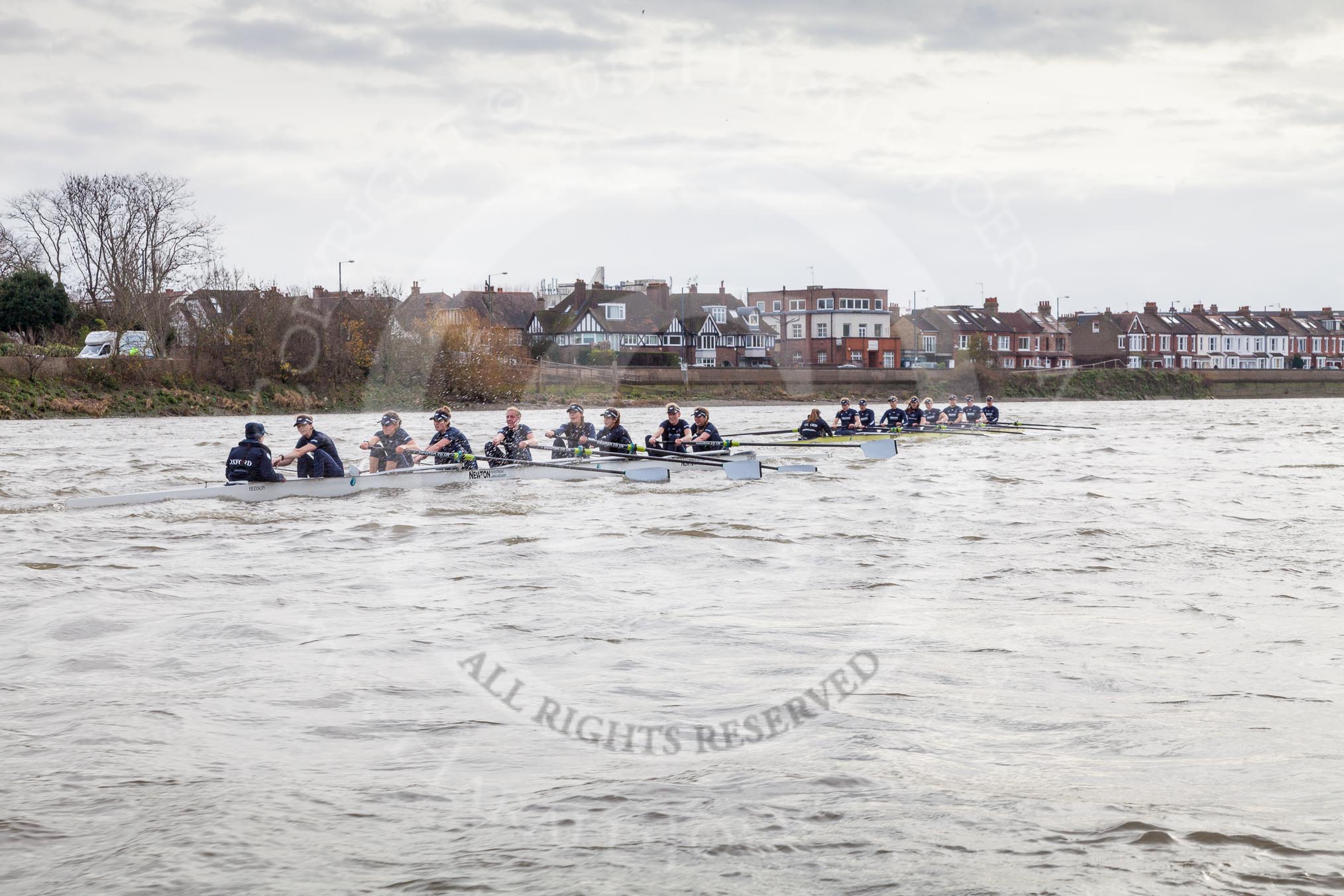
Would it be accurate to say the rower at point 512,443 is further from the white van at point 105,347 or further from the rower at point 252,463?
the white van at point 105,347

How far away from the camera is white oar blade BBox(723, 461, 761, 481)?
21.9 m

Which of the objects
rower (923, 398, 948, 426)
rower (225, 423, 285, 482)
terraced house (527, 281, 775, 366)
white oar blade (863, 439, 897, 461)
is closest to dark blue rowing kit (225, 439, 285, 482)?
rower (225, 423, 285, 482)

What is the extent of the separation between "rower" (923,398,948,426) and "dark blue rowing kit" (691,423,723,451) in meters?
12.1

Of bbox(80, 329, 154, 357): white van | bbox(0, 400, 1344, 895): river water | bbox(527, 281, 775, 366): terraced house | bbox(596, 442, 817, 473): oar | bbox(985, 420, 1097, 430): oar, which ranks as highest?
bbox(527, 281, 775, 366): terraced house

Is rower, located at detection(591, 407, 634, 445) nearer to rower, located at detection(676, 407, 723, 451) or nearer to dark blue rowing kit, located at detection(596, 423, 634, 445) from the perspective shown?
dark blue rowing kit, located at detection(596, 423, 634, 445)

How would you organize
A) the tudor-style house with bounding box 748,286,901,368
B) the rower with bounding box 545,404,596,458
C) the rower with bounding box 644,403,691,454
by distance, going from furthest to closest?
the tudor-style house with bounding box 748,286,901,368 → the rower with bounding box 644,403,691,454 → the rower with bounding box 545,404,596,458

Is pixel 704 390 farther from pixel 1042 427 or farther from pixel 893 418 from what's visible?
pixel 893 418

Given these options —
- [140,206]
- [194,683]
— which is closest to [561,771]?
[194,683]

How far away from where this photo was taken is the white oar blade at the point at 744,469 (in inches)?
861

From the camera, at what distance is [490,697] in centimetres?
786

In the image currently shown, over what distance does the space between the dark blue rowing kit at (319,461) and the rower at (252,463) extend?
18.5 inches

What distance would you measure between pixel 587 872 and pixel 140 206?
204 ft

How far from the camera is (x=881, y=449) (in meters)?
27.1

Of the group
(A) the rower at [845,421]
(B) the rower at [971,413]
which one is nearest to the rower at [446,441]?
(A) the rower at [845,421]
